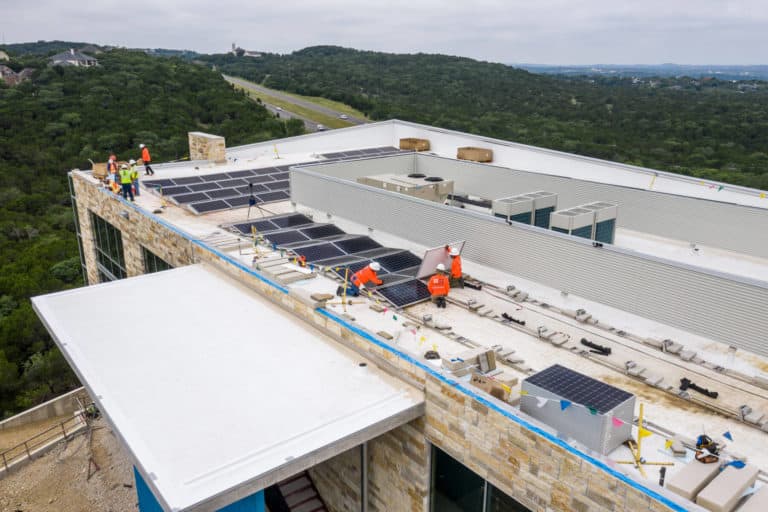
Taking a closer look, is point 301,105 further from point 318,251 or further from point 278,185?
point 318,251

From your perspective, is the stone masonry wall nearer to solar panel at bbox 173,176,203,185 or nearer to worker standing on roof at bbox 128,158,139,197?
worker standing on roof at bbox 128,158,139,197

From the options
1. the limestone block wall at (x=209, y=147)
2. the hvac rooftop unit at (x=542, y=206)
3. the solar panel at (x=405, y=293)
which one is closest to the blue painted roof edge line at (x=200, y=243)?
the solar panel at (x=405, y=293)

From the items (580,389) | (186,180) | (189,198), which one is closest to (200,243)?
(189,198)

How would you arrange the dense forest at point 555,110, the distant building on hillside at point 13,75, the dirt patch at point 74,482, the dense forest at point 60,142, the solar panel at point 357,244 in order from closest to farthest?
the dirt patch at point 74,482 → the solar panel at point 357,244 → the dense forest at point 60,142 → the dense forest at point 555,110 → the distant building on hillside at point 13,75

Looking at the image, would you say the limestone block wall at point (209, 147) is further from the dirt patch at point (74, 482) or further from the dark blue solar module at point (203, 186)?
the dirt patch at point (74, 482)

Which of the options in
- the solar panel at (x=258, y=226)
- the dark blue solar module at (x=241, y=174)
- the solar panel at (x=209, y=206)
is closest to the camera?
the solar panel at (x=258, y=226)
